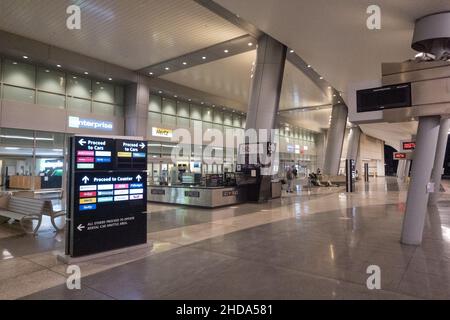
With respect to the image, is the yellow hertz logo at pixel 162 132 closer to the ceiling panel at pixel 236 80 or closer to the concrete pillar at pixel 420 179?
the ceiling panel at pixel 236 80

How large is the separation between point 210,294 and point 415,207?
187 inches

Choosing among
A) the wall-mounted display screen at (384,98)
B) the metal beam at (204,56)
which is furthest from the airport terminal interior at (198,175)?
the metal beam at (204,56)

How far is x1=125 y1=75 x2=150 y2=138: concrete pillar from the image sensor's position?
61.7 ft

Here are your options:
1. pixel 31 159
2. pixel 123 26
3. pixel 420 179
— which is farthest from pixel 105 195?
pixel 31 159

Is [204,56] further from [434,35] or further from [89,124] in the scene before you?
[434,35]

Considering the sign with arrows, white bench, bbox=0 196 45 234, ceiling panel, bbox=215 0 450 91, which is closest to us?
the sign with arrows

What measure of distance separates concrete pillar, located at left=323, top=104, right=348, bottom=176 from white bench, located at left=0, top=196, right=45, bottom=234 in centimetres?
2606

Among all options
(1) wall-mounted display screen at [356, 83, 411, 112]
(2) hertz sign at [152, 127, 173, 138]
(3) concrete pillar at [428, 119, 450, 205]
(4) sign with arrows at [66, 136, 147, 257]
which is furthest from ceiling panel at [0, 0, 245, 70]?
(3) concrete pillar at [428, 119, 450, 205]

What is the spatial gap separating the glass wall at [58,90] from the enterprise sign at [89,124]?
56cm

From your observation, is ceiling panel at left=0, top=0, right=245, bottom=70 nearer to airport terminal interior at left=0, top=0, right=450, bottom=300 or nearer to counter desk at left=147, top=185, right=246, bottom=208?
airport terminal interior at left=0, top=0, right=450, bottom=300

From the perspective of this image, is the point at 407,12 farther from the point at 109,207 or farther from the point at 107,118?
the point at 107,118

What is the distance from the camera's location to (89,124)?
685 inches

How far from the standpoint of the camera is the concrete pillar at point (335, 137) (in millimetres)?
Answer: 28094

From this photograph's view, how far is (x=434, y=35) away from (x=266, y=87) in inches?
309
